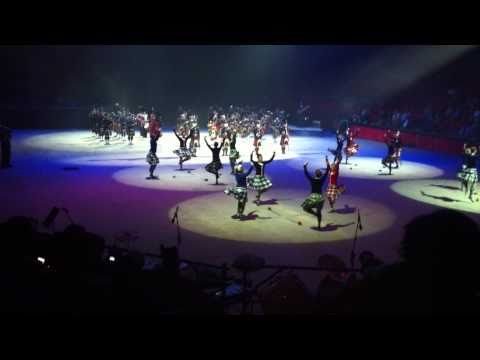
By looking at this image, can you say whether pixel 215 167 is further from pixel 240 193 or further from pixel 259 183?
pixel 240 193

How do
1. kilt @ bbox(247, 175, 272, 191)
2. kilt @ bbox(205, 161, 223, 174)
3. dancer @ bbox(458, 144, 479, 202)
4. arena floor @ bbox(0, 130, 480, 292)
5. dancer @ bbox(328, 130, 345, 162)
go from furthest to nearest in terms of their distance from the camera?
dancer @ bbox(328, 130, 345, 162) → kilt @ bbox(205, 161, 223, 174) → dancer @ bbox(458, 144, 479, 202) → kilt @ bbox(247, 175, 272, 191) → arena floor @ bbox(0, 130, 480, 292)

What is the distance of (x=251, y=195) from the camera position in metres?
15.9

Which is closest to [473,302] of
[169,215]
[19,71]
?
[169,215]

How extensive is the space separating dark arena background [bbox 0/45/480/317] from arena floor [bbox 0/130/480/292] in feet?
0.24

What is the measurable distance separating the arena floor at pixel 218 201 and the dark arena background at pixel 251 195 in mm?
72

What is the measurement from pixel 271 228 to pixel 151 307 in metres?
8.39

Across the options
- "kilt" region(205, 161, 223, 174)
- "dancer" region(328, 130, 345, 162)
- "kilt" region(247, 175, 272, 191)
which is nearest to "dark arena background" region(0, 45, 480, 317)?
"kilt" region(247, 175, 272, 191)

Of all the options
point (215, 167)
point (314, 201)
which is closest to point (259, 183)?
point (314, 201)

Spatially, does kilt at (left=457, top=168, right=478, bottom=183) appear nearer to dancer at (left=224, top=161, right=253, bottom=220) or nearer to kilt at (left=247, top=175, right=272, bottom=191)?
kilt at (left=247, top=175, right=272, bottom=191)

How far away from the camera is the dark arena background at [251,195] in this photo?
3729mm

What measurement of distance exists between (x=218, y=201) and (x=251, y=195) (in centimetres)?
153

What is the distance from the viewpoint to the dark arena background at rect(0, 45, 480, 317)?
3729 millimetres
